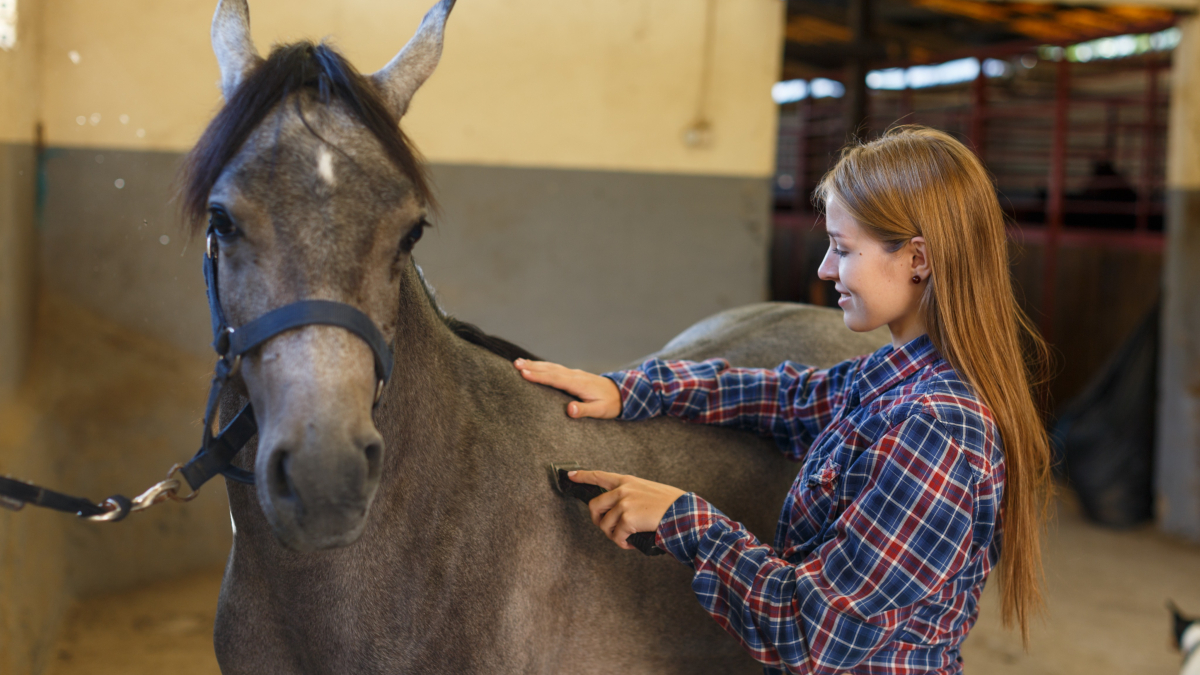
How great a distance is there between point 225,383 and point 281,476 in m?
0.22

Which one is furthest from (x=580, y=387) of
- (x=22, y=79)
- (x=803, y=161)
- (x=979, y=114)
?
(x=803, y=161)

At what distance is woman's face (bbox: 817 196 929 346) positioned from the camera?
115 cm

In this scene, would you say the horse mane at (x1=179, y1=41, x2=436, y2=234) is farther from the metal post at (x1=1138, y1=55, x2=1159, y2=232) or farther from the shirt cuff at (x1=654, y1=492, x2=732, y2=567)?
the metal post at (x1=1138, y1=55, x2=1159, y2=232)

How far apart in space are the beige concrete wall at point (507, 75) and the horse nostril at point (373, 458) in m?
2.25

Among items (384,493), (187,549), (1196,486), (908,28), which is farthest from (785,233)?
(384,493)

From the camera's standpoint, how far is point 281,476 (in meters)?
0.91

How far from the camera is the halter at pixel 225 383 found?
93cm

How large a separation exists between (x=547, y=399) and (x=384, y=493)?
0.36m

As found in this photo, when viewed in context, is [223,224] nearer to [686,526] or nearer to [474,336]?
[474,336]

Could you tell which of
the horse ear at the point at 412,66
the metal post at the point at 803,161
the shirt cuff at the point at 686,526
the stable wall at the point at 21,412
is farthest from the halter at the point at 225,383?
the metal post at the point at 803,161

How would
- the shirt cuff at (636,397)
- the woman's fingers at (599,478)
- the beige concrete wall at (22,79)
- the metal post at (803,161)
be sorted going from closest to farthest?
the woman's fingers at (599,478) < the shirt cuff at (636,397) < the beige concrete wall at (22,79) < the metal post at (803,161)

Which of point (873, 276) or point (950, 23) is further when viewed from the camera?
point (950, 23)

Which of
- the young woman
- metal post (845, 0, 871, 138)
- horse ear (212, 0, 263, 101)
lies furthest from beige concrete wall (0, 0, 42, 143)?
metal post (845, 0, 871, 138)

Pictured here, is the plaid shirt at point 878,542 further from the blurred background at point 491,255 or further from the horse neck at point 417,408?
the blurred background at point 491,255
